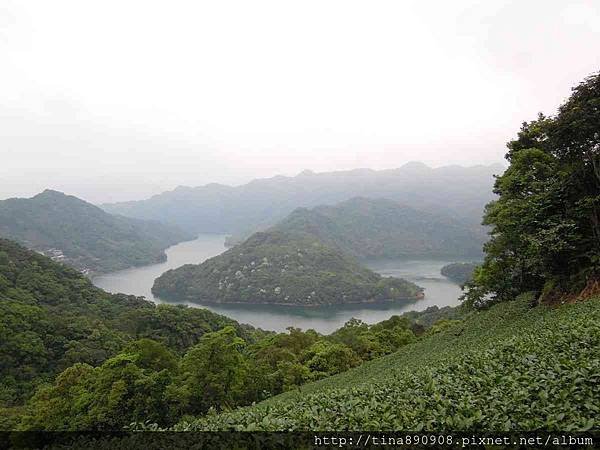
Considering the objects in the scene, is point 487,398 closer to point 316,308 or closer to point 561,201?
point 561,201

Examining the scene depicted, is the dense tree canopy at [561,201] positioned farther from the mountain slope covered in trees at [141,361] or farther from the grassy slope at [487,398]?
the mountain slope covered in trees at [141,361]

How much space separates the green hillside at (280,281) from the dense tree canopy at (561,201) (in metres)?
102

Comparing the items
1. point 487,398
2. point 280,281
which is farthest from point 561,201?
point 280,281

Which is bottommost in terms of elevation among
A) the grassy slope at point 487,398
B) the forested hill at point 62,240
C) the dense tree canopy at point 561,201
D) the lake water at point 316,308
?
the lake water at point 316,308

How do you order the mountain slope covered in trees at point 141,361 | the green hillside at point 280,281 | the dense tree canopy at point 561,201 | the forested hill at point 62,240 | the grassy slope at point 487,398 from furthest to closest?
the forested hill at point 62,240
the green hillside at point 280,281
the mountain slope covered in trees at point 141,361
the dense tree canopy at point 561,201
the grassy slope at point 487,398

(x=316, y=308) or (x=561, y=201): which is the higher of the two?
(x=561, y=201)

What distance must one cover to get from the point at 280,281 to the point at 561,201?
119 meters

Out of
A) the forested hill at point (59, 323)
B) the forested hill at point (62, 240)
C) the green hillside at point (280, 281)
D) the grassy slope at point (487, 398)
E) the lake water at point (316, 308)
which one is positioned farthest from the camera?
the forested hill at point (62, 240)

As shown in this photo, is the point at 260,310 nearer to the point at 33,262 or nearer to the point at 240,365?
the point at 33,262

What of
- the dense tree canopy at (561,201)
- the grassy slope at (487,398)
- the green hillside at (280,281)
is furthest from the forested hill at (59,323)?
the green hillside at (280,281)

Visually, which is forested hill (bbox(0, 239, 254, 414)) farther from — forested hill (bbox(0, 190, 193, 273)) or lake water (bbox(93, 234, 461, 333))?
forested hill (bbox(0, 190, 193, 273))

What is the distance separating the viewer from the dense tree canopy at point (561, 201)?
15.1 meters

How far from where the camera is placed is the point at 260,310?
11675 cm

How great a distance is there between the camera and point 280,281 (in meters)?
132
